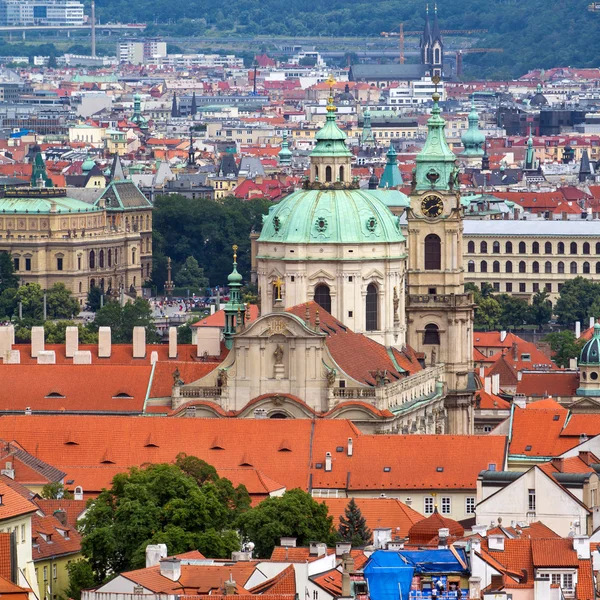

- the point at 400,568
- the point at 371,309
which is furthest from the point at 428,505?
the point at 400,568

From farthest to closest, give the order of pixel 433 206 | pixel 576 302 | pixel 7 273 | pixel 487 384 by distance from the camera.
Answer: pixel 7 273 → pixel 576 302 → pixel 487 384 → pixel 433 206

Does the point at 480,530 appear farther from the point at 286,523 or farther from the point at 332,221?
the point at 332,221

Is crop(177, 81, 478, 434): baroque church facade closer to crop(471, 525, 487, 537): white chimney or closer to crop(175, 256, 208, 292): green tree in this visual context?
crop(471, 525, 487, 537): white chimney

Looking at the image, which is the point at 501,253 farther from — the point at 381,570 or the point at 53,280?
the point at 381,570

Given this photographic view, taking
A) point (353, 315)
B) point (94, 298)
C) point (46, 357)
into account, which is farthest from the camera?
point (94, 298)

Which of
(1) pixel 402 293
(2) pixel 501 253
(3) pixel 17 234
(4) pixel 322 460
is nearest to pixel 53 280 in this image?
(3) pixel 17 234

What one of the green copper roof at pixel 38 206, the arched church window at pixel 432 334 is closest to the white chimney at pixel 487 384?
the arched church window at pixel 432 334

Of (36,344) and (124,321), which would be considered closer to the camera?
(36,344)
